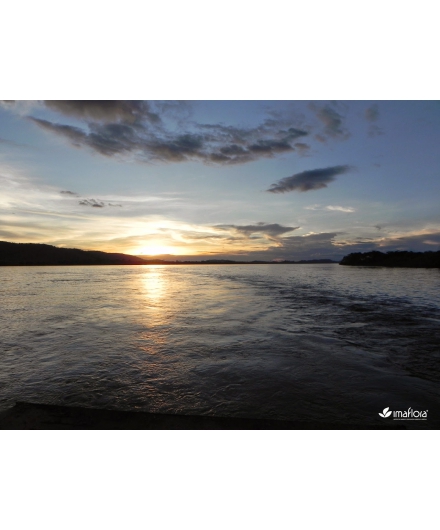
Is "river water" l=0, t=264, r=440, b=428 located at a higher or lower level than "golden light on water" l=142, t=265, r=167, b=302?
higher

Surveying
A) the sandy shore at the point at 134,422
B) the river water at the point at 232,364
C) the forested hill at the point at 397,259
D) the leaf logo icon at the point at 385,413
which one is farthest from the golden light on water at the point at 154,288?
the forested hill at the point at 397,259

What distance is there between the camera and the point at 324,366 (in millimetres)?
5957

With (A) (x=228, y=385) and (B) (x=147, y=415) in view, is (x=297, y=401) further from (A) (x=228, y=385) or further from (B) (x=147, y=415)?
(B) (x=147, y=415)

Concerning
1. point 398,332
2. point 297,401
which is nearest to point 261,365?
point 297,401

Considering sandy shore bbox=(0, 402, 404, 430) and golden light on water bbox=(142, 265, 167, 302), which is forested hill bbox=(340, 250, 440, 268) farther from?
sandy shore bbox=(0, 402, 404, 430)

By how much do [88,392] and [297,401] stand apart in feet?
11.4

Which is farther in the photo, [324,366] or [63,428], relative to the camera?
[324,366]

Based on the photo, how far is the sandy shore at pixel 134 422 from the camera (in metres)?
3.83

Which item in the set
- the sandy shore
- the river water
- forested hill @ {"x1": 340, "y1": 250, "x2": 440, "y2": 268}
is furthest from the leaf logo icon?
forested hill @ {"x1": 340, "y1": 250, "x2": 440, "y2": 268}

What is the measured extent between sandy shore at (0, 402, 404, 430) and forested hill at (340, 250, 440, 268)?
76.6m

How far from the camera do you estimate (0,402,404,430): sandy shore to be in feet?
12.6

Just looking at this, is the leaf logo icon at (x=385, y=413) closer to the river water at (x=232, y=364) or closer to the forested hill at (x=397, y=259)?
the river water at (x=232, y=364)

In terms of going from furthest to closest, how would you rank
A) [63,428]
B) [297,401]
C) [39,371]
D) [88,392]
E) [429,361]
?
[429,361] < [39,371] < [88,392] < [297,401] < [63,428]

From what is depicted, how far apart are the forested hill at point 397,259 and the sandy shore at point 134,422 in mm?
76591
